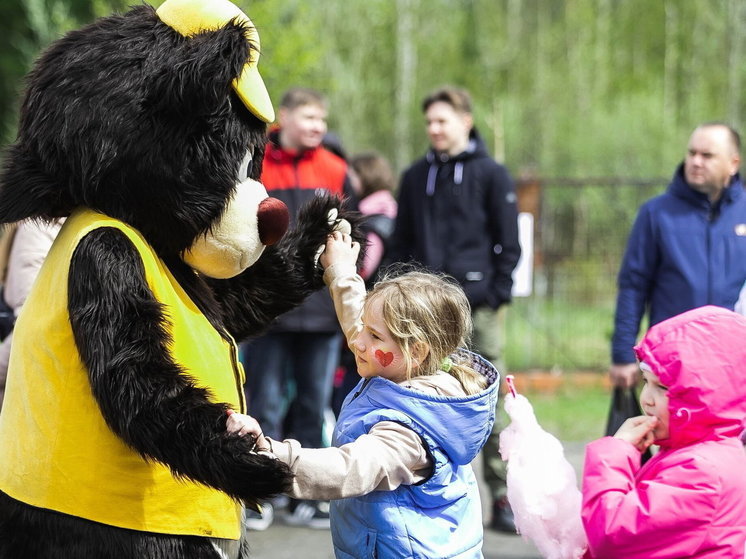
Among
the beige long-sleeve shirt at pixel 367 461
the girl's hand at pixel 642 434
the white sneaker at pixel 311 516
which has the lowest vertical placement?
the white sneaker at pixel 311 516

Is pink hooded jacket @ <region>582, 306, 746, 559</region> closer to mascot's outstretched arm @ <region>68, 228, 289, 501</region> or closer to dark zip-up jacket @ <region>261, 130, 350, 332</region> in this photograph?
mascot's outstretched arm @ <region>68, 228, 289, 501</region>

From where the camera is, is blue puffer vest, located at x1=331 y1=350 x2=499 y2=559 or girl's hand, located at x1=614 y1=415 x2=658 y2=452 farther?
girl's hand, located at x1=614 y1=415 x2=658 y2=452

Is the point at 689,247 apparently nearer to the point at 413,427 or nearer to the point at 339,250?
the point at 339,250

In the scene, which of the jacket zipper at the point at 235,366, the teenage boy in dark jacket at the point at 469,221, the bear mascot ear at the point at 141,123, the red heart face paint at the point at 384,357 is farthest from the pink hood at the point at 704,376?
the teenage boy in dark jacket at the point at 469,221

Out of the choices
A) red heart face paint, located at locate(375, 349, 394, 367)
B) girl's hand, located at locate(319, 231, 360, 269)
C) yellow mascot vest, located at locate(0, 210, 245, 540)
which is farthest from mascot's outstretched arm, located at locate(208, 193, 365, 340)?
red heart face paint, located at locate(375, 349, 394, 367)

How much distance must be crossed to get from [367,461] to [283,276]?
0.84m

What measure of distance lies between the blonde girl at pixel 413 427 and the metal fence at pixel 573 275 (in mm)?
6947

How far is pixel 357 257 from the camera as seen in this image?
9.95ft

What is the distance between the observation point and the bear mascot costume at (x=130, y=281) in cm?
225

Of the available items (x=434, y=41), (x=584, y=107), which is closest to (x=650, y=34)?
(x=584, y=107)

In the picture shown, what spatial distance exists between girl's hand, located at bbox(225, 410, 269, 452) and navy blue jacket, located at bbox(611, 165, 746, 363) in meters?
2.80

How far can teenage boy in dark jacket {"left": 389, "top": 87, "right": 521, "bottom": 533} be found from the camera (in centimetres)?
510

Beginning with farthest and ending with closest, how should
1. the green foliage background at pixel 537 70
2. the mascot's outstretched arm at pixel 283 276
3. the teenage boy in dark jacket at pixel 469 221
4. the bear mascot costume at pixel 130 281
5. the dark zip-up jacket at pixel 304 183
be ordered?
1. the green foliage background at pixel 537 70
2. the dark zip-up jacket at pixel 304 183
3. the teenage boy in dark jacket at pixel 469 221
4. the mascot's outstretched arm at pixel 283 276
5. the bear mascot costume at pixel 130 281

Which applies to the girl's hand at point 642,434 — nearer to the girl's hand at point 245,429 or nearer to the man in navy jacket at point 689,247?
the girl's hand at point 245,429
